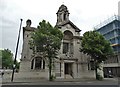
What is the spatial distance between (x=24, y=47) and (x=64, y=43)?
8809mm

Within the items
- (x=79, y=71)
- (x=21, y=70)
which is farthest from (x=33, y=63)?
(x=79, y=71)

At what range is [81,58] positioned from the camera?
92.6ft

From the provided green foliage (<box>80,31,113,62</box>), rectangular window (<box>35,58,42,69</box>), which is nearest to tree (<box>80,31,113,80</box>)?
green foliage (<box>80,31,113,62</box>)

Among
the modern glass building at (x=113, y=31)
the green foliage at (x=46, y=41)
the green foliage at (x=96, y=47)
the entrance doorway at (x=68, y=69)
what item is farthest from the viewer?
the modern glass building at (x=113, y=31)

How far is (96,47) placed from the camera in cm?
2409

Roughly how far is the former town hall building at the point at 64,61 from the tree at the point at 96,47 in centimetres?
360

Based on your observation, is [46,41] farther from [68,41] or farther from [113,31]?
[113,31]

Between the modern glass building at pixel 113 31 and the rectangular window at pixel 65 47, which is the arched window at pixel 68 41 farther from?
the modern glass building at pixel 113 31

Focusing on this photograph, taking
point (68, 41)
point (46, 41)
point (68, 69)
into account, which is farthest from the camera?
point (68, 41)

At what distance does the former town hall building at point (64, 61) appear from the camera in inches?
966

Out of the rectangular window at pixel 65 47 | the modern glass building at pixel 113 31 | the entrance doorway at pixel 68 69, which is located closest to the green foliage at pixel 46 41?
the rectangular window at pixel 65 47

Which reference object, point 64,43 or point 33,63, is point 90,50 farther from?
point 33,63

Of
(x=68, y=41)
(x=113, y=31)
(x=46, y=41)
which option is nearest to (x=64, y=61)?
(x=68, y=41)

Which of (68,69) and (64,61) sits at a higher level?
(64,61)
